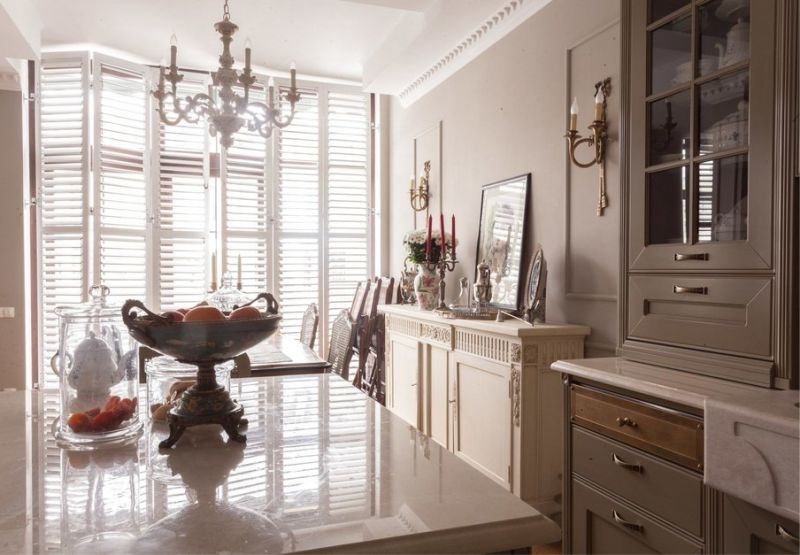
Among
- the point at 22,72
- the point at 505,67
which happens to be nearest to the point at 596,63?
the point at 505,67

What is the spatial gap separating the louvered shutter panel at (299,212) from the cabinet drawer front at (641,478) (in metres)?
3.66

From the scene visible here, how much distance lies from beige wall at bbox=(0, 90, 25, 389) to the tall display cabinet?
4416 millimetres

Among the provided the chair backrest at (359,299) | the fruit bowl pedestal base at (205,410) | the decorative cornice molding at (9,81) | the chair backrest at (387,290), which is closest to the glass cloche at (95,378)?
the fruit bowl pedestal base at (205,410)

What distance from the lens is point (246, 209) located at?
505 cm

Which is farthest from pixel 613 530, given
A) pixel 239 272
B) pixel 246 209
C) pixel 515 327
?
pixel 246 209

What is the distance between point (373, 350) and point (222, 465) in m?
3.79

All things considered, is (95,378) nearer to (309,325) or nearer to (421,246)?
(421,246)

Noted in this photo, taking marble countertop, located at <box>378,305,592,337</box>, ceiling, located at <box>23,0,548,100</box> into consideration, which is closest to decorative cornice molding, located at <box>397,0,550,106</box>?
ceiling, located at <box>23,0,548,100</box>

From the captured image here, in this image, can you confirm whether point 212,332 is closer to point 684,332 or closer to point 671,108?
point 684,332

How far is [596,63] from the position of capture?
2.57m

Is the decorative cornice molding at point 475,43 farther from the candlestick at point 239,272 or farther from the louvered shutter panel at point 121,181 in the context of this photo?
the louvered shutter panel at point 121,181

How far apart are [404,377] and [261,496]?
3.08m

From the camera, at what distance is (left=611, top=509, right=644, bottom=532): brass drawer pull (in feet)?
5.24

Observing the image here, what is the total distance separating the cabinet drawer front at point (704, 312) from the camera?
1475mm
